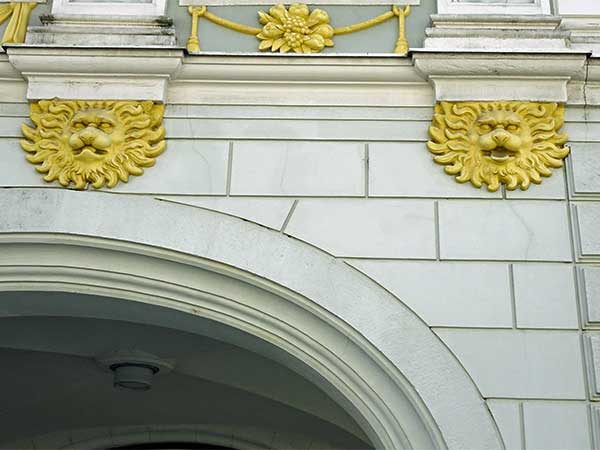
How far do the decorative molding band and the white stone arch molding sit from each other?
3.86 feet

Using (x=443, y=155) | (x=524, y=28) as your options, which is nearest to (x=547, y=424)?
(x=443, y=155)

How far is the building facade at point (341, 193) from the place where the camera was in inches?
191

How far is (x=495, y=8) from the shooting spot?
5633 mm

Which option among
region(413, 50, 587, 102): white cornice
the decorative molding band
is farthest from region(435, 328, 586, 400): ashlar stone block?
the decorative molding band

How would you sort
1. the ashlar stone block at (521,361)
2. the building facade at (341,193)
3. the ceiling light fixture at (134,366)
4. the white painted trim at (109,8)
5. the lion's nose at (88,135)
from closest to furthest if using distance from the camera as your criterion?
the ashlar stone block at (521,361)
the building facade at (341,193)
the lion's nose at (88,135)
the white painted trim at (109,8)
the ceiling light fixture at (134,366)

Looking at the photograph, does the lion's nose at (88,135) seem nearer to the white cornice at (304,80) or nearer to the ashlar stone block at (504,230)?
the white cornice at (304,80)

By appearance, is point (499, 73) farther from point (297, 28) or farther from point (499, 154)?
point (297, 28)

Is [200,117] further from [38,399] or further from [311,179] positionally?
[38,399]

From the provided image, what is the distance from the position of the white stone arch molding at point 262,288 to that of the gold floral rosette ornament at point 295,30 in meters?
1.19

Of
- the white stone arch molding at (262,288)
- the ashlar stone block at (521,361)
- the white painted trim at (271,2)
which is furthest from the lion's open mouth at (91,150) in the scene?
the ashlar stone block at (521,361)

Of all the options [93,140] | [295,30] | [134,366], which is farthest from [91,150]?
[134,366]

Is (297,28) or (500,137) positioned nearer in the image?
(500,137)

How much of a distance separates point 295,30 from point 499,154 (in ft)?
4.85

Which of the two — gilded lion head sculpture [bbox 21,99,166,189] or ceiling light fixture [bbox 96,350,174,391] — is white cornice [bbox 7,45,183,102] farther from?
ceiling light fixture [bbox 96,350,174,391]
